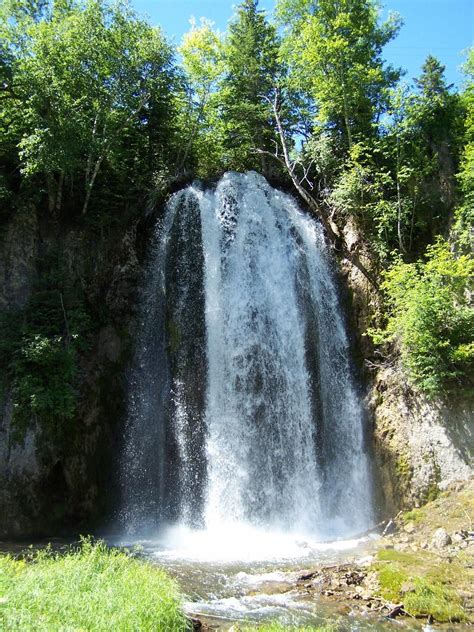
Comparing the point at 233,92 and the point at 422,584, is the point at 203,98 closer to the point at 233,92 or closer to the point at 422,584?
the point at 233,92

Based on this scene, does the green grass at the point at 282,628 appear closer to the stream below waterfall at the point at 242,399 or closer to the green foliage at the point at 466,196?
the stream below waterfall at the point at 242,399

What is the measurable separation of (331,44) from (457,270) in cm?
976

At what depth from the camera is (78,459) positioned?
13.3 meters

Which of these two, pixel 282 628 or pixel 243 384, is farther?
pixel 243 384

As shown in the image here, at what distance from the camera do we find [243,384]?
13.7m

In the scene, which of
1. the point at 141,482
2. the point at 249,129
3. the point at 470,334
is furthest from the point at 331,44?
the point at 141,482

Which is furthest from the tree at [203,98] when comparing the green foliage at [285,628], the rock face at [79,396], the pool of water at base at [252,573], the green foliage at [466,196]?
the green foliage at [285,628]

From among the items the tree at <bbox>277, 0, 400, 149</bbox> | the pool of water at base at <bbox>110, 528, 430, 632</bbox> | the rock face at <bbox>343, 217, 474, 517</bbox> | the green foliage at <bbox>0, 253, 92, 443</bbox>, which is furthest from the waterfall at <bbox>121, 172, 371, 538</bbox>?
the tree at <bbox>277, 0, 400, 149</bbox>

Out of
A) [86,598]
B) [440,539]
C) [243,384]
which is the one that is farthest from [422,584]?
[243,384]

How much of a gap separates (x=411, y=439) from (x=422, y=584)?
5503mm

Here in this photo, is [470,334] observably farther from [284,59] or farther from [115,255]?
[284,59]

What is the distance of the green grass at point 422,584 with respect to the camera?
21.4 feet

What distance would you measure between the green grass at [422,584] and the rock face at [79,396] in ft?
26.8

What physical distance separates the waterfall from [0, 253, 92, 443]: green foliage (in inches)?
75.7
